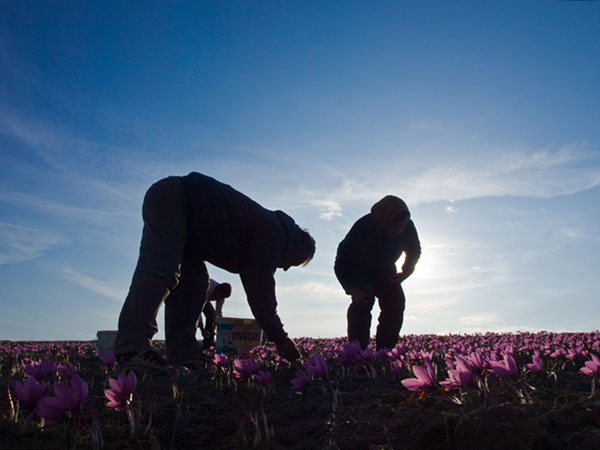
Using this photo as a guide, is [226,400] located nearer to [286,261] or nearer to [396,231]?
[286,261]

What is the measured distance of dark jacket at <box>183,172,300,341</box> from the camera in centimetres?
480

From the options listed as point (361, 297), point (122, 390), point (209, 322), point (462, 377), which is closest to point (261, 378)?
point (122, 390)

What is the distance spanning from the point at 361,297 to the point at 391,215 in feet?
3.61

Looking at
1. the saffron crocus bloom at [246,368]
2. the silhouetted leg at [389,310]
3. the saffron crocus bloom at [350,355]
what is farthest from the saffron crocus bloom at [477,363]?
the silhouetted leg at [389,310]

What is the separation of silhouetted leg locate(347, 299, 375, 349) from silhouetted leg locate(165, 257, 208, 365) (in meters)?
2.06

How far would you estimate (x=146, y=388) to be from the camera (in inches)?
142

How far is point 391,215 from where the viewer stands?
5.96 meters

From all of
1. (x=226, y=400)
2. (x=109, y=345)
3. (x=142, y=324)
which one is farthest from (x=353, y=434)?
(x=109, y=345)

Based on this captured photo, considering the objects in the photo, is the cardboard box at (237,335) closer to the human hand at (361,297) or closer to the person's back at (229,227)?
the human hand at (361,297)

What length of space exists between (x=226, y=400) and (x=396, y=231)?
3451 millimetres

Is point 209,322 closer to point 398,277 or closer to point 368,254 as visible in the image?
point 368,254

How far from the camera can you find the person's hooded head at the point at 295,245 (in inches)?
212

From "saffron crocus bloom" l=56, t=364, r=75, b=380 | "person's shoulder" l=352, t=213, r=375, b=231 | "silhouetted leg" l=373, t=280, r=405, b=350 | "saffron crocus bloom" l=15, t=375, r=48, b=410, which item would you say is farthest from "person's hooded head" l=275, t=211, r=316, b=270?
"saffron crocus bloom" l=15, t=375, r=48, b=410

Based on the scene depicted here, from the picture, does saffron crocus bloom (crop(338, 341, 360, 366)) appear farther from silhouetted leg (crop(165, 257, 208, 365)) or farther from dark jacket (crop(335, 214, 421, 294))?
dark jacket (crop(335, 214, 421, 294))
